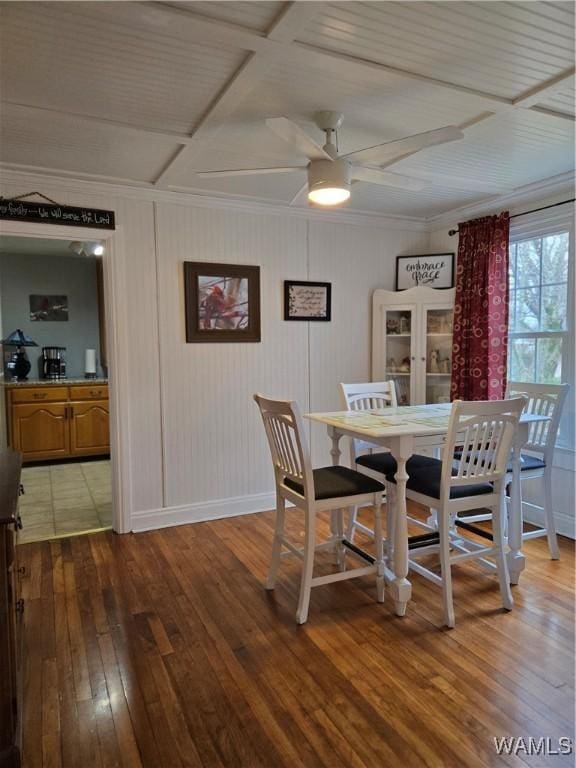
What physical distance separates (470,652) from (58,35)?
2783mm

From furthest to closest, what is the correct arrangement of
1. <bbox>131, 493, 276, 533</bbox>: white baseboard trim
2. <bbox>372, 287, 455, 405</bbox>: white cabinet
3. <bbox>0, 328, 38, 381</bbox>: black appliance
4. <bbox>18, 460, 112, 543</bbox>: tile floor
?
<bbox>0, 328, 38, 381</bbox>: black appliance, <bbox>372, 287, 455, 405</bbox>: white cabinet, <bbox>18, 460, 112, 543</bbox>: tile floor, <bbox>131, 493, 276, 533</bbox>: white baseboard trim

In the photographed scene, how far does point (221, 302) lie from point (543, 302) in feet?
7.49

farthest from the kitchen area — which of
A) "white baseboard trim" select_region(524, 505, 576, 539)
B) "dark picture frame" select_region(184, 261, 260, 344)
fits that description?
"white baseboard trim" select_region(524, 505, 576, 539)

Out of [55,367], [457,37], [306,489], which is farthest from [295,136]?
[55,367]

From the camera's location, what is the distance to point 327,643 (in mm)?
2145

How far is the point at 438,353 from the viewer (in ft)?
13.6

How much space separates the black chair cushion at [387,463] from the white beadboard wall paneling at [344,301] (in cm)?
124

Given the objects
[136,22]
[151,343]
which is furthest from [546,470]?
[136,22]

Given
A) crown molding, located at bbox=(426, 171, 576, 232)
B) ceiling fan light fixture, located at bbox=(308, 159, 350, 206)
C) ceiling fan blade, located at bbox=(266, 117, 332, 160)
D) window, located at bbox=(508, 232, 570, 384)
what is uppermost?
crown molding, located at bbox=(426, 171, 576, 232)

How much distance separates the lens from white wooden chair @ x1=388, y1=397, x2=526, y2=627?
2199mm

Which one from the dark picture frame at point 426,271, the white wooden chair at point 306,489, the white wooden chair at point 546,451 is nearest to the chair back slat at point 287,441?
the white wooden chair at point 306,489

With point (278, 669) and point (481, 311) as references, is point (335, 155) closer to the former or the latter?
point (481, 311)

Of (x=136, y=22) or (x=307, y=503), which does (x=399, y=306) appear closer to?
(x=307, y=503)

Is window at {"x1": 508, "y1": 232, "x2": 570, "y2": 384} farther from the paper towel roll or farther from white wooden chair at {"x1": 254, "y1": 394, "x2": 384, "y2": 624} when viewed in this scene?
the paper towel roll
